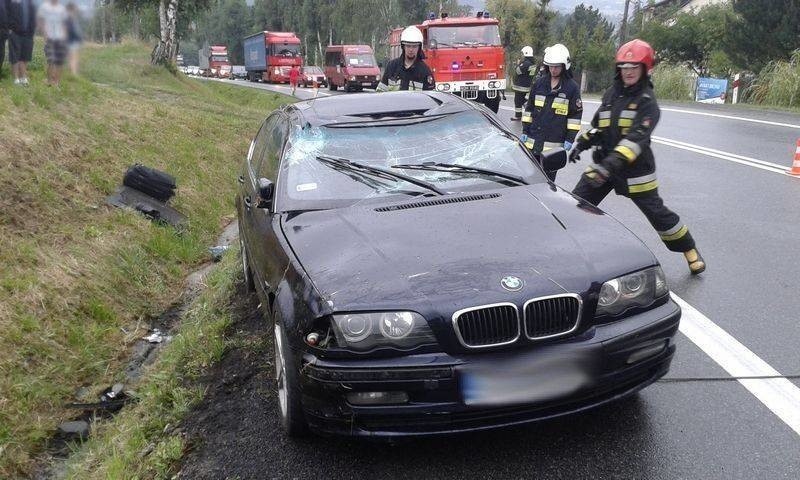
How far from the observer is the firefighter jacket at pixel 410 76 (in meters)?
9.62

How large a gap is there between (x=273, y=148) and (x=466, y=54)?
49.7 ft

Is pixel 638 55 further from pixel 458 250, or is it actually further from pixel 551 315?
pixel 551 315

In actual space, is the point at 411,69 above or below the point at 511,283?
above

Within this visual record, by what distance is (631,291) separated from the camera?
3141 millimetres

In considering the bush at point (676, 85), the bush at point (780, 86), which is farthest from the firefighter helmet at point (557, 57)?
the bush at point (676, 85)

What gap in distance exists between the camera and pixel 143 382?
498cm

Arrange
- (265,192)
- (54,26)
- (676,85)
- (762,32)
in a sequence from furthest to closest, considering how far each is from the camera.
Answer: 1. (762,32)
2. (676,85)
3. (54,26)
4. (265,192)

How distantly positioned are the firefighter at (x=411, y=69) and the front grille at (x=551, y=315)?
6.97 meters

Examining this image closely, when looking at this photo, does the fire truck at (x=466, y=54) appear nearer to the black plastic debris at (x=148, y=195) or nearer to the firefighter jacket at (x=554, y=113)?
the black plastic debris at (x=148, y=195)

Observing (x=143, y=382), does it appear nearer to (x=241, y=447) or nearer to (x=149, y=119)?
(x=241, y=447)

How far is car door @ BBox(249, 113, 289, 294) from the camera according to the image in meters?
3.74

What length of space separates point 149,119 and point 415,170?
9259 millimetres

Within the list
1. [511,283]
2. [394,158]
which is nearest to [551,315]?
[511,283]

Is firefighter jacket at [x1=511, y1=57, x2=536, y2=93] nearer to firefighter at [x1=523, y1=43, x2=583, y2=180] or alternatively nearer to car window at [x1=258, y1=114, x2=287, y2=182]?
firefighter at [x1=523, y1=43, x2=583, y2=180]
